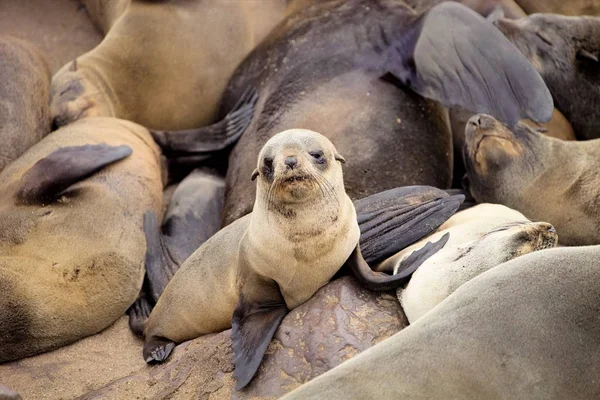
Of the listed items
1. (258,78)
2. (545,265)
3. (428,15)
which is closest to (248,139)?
(258,78)

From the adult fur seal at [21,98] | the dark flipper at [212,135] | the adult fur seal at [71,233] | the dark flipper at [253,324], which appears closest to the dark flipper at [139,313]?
the adult fur seal at [71,233]

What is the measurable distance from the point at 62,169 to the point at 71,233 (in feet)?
1.36

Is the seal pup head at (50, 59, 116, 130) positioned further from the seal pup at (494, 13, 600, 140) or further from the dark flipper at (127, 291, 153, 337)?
the seal pup at (494, 13, 600, 140)

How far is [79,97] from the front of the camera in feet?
18.0

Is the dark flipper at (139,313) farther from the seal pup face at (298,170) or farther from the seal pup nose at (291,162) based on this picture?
the seal pup nose at (291,162)

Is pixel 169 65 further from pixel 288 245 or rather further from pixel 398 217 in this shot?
pixel 288 245

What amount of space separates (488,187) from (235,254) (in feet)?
4.48

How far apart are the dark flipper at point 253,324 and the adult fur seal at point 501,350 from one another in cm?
Result: 86

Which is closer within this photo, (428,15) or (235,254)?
(235,254)

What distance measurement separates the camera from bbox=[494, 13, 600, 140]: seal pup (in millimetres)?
5246

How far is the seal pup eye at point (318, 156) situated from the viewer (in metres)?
3.44

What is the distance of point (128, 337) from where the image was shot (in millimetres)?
4258

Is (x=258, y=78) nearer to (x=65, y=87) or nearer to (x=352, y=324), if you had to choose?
(x=65, y=87)

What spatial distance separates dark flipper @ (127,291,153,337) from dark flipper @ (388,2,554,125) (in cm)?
163
